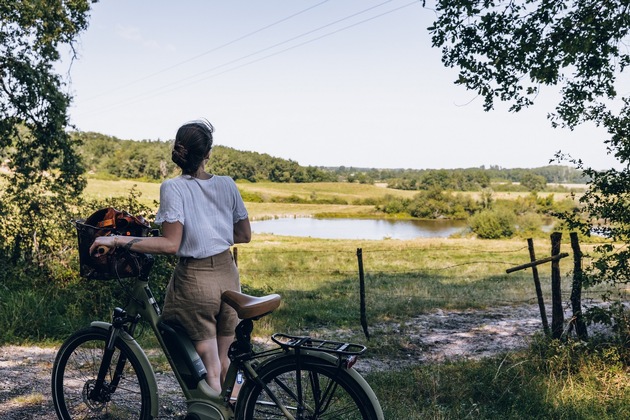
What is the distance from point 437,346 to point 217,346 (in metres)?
5.70

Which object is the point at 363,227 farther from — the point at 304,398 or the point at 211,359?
the point at 304,398

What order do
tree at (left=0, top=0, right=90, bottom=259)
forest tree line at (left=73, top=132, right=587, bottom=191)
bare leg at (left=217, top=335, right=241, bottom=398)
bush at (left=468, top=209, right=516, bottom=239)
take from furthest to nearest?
forest tree line at (left=73, top=132, right=587, bottom=191)
bush at (left=468, top=209, right=516, bottom=239)
tree at (left=0, top=0, right=90, bottom=259)
bare leg at (left=217, top=335, right=241, bottom=398)

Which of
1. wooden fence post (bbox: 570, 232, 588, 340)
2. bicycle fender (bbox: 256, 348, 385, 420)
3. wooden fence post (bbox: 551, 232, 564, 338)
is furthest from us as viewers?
wooden fence post (bbox: 551, 232, 564, 338)

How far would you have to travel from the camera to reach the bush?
52.3m

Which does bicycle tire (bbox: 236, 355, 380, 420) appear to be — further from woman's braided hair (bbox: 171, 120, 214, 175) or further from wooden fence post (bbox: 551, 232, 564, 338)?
wooden fence post (bbox: 551, 232, 564, 338)

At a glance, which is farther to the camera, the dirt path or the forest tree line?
the forest tree line

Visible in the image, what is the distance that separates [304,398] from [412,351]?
527cm

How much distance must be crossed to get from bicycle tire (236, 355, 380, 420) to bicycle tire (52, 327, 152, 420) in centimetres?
79

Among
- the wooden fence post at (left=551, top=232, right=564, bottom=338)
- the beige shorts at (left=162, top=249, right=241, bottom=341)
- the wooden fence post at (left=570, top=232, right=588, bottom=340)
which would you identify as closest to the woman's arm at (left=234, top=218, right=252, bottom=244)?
the beige shorts at (left=162, top=249, right=241, bottom=341)

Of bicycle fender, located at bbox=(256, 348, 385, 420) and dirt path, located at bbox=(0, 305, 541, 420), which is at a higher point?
bicycle fender, located at bbox=(256, 348, 385, 420)

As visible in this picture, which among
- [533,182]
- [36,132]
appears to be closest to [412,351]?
[36,132]

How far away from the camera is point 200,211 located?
10.1ft

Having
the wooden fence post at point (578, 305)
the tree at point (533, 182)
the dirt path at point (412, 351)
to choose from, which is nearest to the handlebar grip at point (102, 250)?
the dirt path at point (412, 351)

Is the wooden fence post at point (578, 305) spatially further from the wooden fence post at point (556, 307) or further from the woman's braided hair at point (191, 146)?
the woman's braided hair at point (191, 146)
